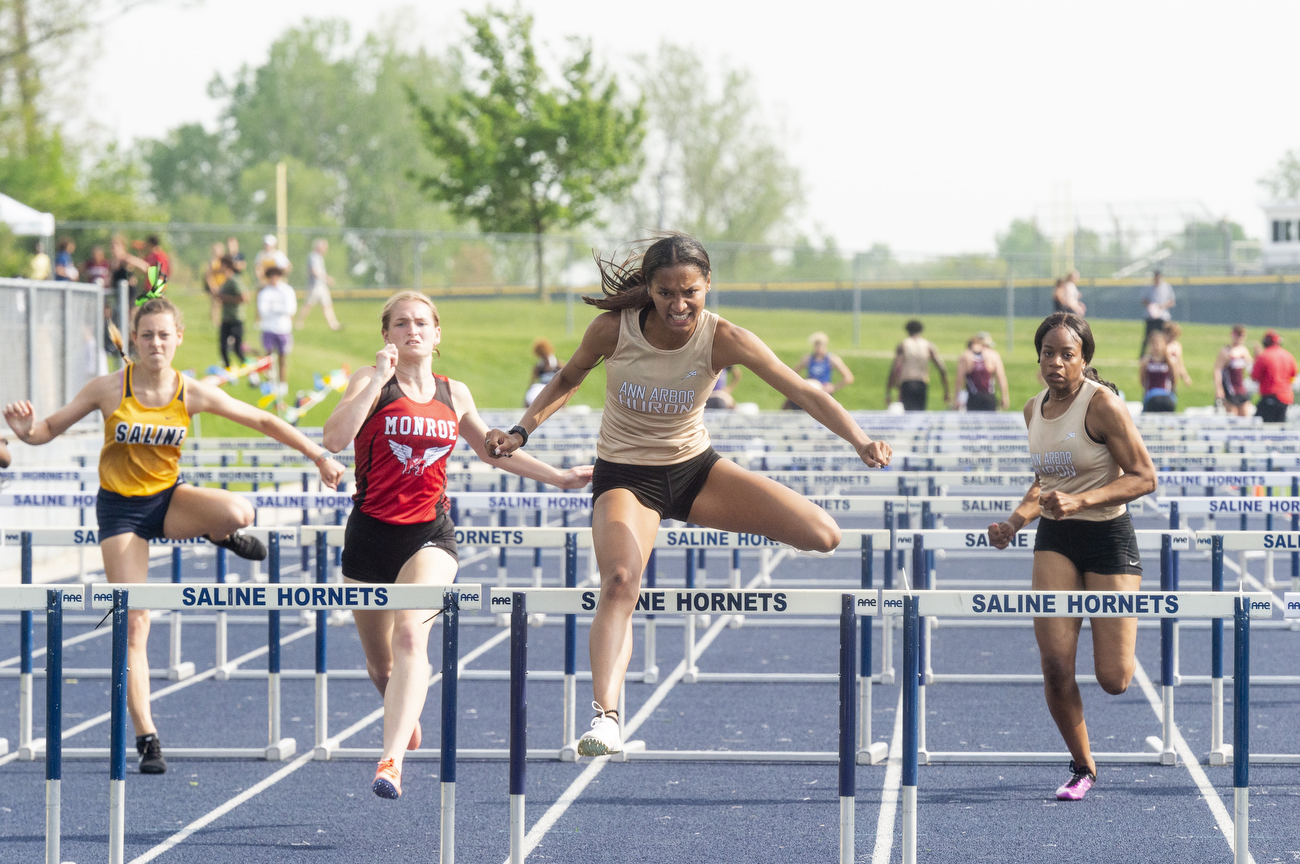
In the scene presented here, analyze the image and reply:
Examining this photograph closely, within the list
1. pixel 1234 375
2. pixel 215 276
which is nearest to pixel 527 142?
pixel 215 276

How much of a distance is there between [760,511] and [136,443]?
2803 mm

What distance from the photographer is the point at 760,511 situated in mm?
5156

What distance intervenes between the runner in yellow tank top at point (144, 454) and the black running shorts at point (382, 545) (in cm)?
85

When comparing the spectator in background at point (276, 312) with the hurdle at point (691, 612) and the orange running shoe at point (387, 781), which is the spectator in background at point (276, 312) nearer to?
the orange running shoe at point (387, 781)

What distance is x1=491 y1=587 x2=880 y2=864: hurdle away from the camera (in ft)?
15.4

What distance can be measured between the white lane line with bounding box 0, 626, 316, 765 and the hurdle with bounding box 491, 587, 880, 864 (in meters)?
2.11

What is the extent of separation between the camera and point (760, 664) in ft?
32.0

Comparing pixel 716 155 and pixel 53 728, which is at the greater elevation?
pixel 716 155

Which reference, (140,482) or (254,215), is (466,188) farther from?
(254,215)

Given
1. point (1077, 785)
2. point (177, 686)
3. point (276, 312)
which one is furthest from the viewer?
point (276, 312)

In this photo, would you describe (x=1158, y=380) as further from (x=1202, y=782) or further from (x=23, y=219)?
(x=1202, y=782)

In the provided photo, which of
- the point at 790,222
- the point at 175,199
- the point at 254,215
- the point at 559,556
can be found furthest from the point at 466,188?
the point at 175,199

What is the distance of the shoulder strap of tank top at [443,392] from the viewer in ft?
18.8

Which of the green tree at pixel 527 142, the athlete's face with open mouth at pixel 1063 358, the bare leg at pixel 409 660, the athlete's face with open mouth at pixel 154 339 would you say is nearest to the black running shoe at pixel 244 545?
the athlete's face with open mouth at pixel 154 339
